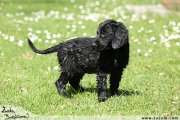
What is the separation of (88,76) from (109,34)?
2.46 m

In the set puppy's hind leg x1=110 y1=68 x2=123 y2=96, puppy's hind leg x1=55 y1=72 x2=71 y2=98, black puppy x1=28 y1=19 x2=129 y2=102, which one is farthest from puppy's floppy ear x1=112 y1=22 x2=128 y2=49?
puppy's hind leg x1=55 y1=72 x2=71 y2=98

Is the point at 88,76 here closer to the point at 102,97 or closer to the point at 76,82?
the point at 76,82

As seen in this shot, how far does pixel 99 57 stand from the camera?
780 centimetres

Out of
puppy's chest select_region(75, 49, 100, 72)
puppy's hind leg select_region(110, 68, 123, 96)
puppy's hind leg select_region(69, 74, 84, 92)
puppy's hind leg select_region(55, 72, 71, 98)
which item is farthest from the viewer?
puppy's hind leg select_region(69, 74, 84, 92)

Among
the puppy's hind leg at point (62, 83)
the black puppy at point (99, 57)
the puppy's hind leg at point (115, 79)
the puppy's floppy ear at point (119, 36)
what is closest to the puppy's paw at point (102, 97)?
the black puppy at point (99, 57)

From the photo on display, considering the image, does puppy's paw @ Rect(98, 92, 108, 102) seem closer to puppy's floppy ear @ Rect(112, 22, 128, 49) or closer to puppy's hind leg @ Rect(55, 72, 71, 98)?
puppy's hind leg @ Rect(55, 72, 71, 98)

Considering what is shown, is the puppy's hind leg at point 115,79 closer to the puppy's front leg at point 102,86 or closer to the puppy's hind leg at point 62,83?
the puppy's front leg at point 102,86

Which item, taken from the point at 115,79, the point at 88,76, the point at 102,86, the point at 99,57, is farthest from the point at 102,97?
the point at 88,76

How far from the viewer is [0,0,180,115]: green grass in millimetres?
7445

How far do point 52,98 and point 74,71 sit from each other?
24.6 inches

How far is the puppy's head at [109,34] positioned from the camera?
745 centimetres

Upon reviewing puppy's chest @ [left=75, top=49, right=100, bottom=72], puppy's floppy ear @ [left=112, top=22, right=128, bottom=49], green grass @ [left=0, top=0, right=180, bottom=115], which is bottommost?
green grass @ [left=0, top=0, right=180, bottom=115]

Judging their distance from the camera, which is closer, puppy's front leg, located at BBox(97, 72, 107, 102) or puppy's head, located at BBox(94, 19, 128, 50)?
puppy's head, located at BBox(94, 19, 128, 50)

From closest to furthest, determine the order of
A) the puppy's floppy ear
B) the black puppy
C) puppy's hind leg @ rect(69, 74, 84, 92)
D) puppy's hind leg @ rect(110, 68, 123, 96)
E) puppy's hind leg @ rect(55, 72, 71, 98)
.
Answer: the puppy's floppy ear, the black puppy, puppy's hind leg @ rect(110, 68, 123, 96), puppy's hind leg @ rect(55, 72, 71, 98), puppy's hind leg @ rect(69, 74, 84, 92)
